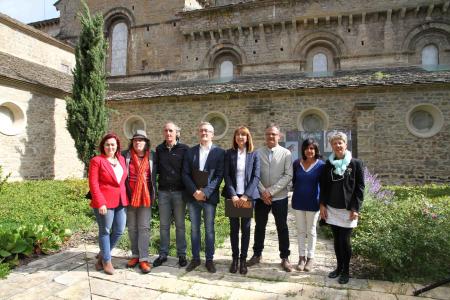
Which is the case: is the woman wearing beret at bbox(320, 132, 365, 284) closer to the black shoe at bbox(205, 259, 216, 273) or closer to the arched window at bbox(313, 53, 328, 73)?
the black shoe at bbox(205, 259, 216, 273)

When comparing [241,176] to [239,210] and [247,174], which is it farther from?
Answer: [239,210]

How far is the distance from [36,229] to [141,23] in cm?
1922

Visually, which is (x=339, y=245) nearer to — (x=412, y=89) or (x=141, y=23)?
(x=412, y=89)

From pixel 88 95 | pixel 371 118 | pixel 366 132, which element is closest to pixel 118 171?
pixel 366 132

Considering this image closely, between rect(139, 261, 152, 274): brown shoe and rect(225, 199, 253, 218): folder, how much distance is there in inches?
50.5

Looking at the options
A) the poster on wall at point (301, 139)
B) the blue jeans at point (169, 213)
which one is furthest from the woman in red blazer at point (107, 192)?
the poster on wall at point (301, 139)

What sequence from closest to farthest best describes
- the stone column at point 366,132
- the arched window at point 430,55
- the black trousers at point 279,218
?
the black trousers at point 279,218, the stone column at point 366,132, the arched window at point 430,55

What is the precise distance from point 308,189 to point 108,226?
2690mm

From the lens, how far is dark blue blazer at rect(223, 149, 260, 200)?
13.4ft

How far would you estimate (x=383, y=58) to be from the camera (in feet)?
54.9

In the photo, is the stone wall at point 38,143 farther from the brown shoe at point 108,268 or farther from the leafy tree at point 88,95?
the brown shoe at point 108,268

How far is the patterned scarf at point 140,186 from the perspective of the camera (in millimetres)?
4125

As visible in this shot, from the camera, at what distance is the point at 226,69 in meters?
19.4

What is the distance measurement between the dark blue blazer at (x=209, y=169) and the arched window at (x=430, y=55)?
16635 millimetres
